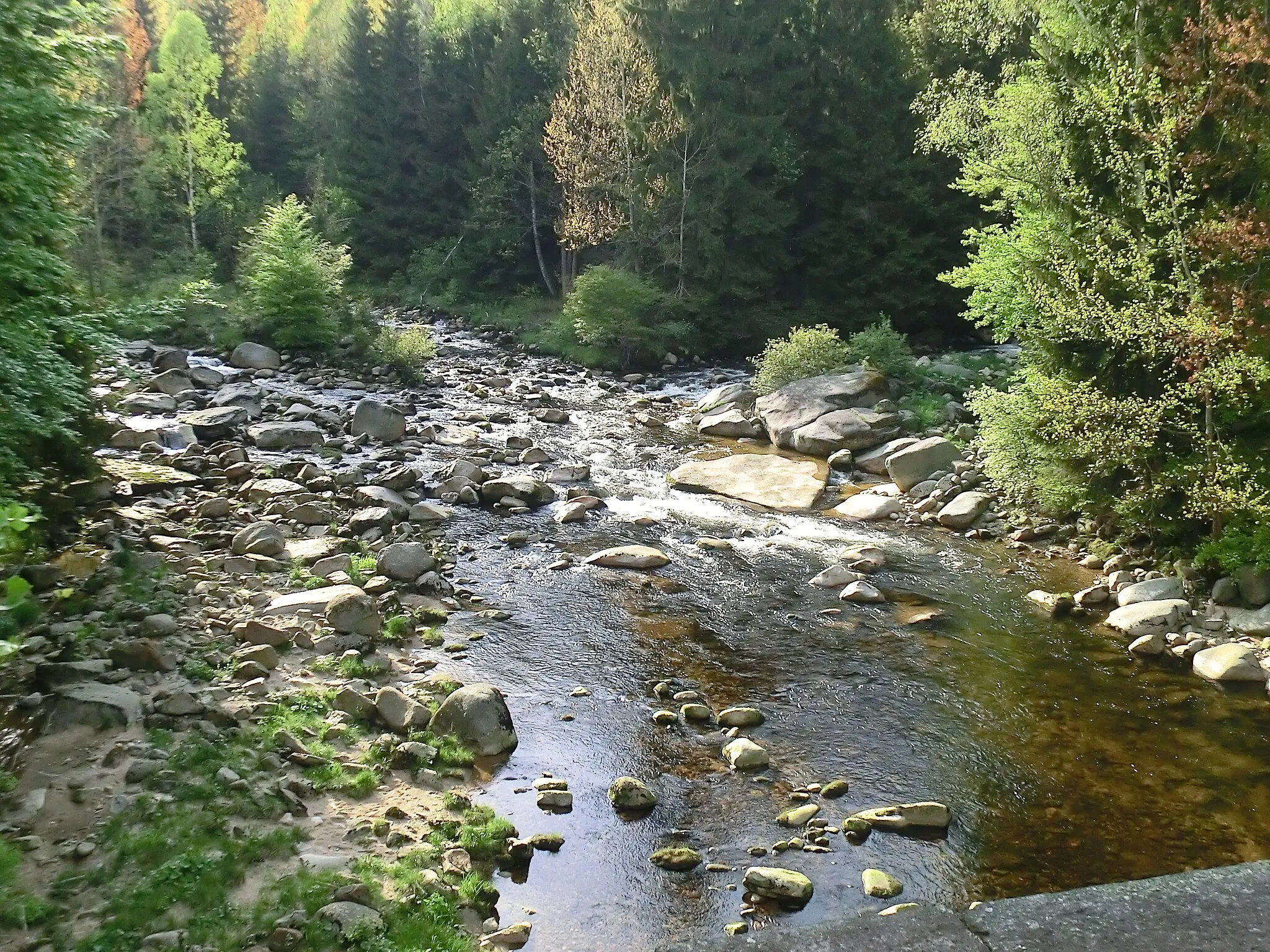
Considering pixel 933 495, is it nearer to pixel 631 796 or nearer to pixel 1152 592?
pixel 1152 592

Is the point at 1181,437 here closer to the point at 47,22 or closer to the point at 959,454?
the point at 959,454

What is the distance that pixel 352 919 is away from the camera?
5551 millimetres

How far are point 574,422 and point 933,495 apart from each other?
31.3 feet

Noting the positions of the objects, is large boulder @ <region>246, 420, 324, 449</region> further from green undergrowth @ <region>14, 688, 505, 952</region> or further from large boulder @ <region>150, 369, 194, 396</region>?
green undergrowth @ <region>14, 688, 505, 952</region>

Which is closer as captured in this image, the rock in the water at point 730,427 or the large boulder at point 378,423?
the large boulder at point 378,423

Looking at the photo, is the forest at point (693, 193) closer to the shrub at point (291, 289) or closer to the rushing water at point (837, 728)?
the shrub at point (291, 289)

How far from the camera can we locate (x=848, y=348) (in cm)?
2483

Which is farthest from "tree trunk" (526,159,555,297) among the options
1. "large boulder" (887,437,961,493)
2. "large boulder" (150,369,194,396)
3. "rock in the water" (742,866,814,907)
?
"rock in the water" (742,866,814,907)

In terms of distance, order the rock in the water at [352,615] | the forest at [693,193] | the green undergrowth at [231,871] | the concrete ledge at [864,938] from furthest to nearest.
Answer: the forest at [693,193] < the rock in the water at [352,615] < the green undergrowth at [231,871] < the concrete ledge at [864,938]

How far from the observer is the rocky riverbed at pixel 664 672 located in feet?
23.3

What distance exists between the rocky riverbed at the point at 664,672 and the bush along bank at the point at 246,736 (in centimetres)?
5

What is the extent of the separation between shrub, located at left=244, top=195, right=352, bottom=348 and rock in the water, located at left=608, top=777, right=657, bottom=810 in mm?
22269

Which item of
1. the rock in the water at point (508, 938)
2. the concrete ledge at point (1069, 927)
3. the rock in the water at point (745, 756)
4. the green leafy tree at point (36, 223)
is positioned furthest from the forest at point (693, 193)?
the concrete ledge at point (1069, 927)

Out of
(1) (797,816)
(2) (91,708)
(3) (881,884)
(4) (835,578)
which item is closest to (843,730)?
(1) (797,816)
